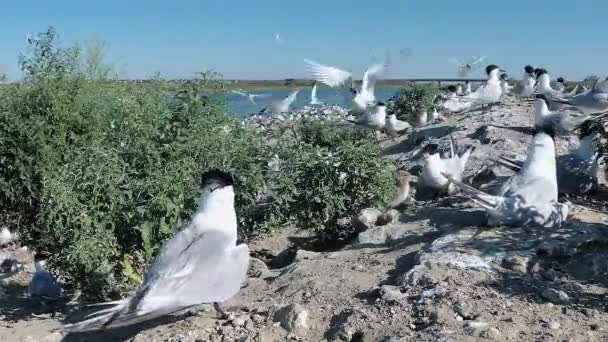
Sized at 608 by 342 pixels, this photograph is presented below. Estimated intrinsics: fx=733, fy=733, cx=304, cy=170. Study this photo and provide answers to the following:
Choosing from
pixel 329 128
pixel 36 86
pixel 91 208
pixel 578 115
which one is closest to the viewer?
pixel 91 208

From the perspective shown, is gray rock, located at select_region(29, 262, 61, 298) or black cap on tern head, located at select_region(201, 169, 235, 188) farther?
gray rock, located at select_region(29, 262, 61, 298)

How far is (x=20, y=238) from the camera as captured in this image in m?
8.26

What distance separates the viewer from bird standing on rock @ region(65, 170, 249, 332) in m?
4.47

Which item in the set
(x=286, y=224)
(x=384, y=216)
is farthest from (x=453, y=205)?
(x=286, y=224)

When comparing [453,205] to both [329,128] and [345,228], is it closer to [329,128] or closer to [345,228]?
[345,228]

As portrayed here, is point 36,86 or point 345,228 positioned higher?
point 36,86

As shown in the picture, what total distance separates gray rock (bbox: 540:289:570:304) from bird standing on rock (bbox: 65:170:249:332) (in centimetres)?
190

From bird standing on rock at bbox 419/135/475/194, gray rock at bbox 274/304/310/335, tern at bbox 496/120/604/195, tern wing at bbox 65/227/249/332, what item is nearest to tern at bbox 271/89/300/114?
bird standing on rock at bbox 419/135/475/194

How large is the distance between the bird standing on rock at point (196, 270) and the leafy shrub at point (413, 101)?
1303 centimetres

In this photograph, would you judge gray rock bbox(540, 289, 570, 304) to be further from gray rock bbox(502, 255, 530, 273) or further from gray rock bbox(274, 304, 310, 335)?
gray rock bbox(274, 304, 310, 335)

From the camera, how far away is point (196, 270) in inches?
184

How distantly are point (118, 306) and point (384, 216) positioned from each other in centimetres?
321

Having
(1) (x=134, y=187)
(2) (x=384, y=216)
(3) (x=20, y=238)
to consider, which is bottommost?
(3) (x=20, y=238)

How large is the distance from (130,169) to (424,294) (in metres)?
2.72
